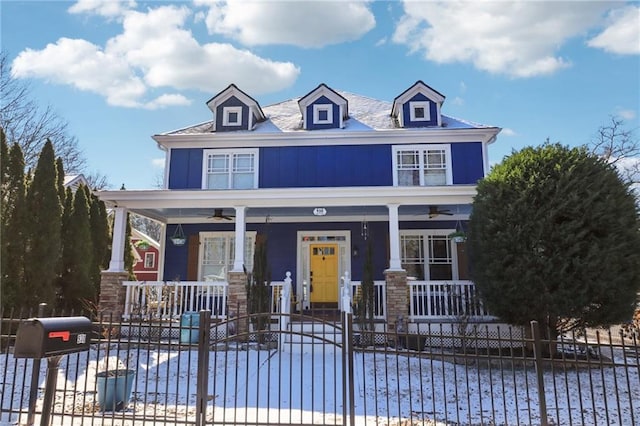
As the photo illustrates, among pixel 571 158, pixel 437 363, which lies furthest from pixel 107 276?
pixel 571 158

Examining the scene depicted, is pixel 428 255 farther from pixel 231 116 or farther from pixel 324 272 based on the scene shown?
pixel 231 116

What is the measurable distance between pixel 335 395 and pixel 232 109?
1116cm

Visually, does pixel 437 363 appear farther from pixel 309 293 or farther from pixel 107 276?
pixel 107 276

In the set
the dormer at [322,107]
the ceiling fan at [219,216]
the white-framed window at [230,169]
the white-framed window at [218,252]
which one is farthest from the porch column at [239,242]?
the dormer at [322,107]

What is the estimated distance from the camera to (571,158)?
8.02 m

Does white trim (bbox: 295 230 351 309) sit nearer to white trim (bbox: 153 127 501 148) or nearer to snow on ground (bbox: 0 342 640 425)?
white trim (bbox: 153 127 501 148)

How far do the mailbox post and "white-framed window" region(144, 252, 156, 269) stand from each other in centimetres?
2405

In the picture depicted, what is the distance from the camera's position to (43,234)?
9711mm

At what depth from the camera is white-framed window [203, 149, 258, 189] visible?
13000 mm

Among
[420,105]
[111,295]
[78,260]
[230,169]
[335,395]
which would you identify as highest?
[420,105]

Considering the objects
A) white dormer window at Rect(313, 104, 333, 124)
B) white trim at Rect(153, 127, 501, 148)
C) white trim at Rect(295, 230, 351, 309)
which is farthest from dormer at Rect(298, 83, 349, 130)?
white trim at Rect(295, 230, 351, 309)

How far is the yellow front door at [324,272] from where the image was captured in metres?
13.2

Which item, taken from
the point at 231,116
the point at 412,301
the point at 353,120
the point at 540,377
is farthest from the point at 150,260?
the point at 540,377

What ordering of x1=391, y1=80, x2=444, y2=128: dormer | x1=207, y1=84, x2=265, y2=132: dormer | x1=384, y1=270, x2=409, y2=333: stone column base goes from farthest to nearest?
1. x1=207, y1=84, x2=265, y2=132: dormer
2. x1=391, y1=80, x2=444, y2=128: dormer
3. x1=384, y1=270, x2=409, y2=333: stone column base
